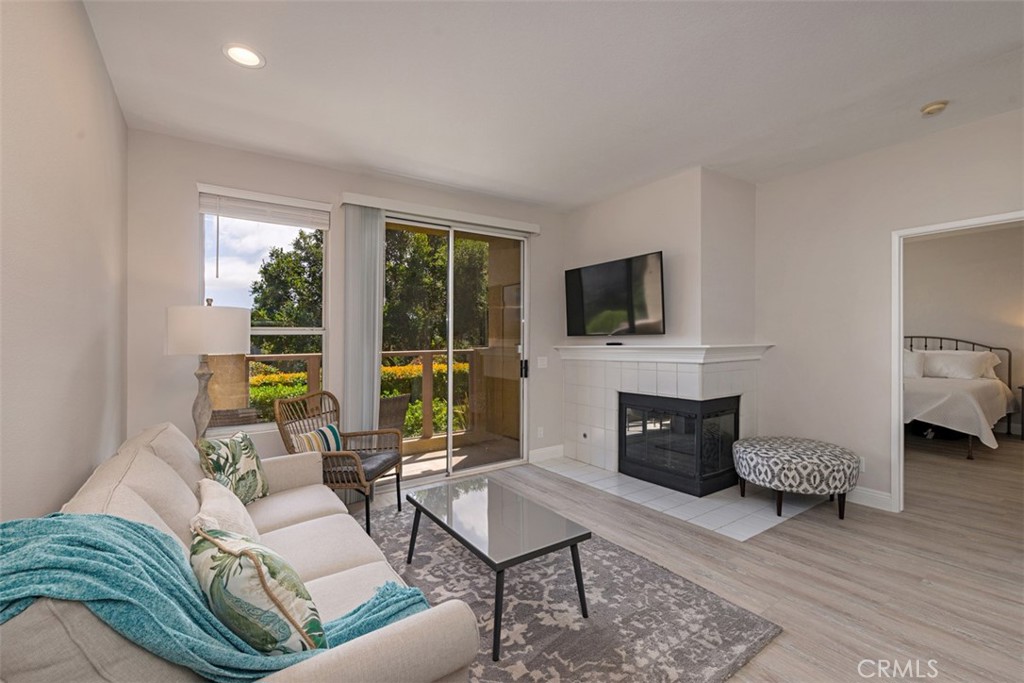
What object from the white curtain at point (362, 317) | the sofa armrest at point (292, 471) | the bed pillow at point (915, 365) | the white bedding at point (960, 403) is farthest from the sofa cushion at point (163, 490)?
the bed pillow at point (915, 365)

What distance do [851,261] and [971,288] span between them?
3872 mm

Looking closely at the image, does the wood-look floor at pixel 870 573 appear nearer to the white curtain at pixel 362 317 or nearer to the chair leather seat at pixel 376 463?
the chair leather seat at pixel 376 463

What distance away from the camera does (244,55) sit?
2.19m

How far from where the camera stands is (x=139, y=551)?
953 millimetres

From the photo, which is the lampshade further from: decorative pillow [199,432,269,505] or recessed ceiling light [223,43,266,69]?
recessed ceiling light [223,43,266,69]

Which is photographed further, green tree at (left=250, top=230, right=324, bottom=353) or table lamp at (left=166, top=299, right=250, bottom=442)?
green tree at (left=250, top=230, right=324, bottom=353)

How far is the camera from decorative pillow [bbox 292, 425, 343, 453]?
3.05 metres

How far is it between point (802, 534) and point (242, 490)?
337 centimetres

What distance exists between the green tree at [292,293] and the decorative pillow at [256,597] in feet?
8.30

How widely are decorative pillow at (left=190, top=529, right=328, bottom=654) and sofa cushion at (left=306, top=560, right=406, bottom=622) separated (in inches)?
12.8

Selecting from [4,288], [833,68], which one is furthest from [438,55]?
[833,68]

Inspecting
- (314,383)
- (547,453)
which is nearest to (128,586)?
(314,383)

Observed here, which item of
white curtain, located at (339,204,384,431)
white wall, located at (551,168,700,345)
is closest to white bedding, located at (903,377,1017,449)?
white wall, located at (551,168,700,345)

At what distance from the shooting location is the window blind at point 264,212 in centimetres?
314
